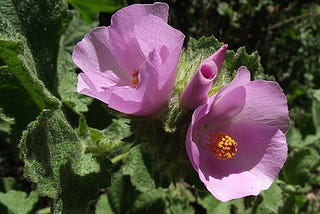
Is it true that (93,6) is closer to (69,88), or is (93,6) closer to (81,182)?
(69,88)

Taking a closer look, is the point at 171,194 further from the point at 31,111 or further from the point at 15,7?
the point at 15,7

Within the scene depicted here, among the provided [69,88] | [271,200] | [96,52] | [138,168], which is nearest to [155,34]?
[96,52]

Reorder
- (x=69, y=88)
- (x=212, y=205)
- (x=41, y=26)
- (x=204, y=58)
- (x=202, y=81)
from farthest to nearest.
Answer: (x=212, y=205)
(x=69, y=88)
(x=41, y=26)
(x=204, y=58)
(x=202, y=81)

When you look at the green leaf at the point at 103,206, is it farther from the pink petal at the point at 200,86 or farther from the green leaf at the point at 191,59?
the pink petal at the point at 200,86

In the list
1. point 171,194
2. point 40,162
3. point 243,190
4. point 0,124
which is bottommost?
point 171,194

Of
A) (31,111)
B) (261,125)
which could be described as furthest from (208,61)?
(31,111)

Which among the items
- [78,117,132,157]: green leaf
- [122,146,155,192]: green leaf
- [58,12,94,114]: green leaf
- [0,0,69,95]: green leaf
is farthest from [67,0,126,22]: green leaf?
[122,146,155,192]: green leaf
